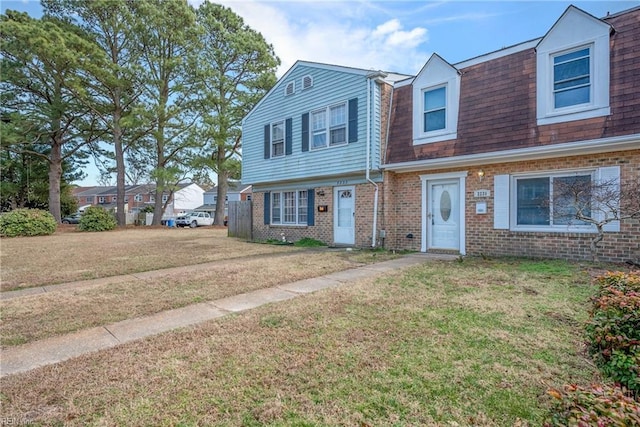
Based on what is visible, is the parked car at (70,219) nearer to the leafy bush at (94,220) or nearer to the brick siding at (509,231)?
the leafy bush at (94,220)

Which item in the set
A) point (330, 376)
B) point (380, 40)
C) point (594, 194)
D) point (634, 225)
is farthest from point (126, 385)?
point (380, 40)

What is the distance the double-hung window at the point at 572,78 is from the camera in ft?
25.1

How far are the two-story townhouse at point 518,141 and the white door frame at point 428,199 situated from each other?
0.03m

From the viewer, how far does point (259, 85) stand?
83.3ft

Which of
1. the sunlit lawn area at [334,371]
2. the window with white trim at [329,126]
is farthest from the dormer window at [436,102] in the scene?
the sunlit lawn area at [334,371]

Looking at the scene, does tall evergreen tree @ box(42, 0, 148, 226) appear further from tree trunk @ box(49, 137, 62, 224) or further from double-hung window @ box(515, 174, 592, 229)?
double-hung window @ box(515, 174, 592, 229)

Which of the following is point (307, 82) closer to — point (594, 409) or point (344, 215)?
point (344, 215)

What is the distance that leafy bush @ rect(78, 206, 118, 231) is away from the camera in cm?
2194

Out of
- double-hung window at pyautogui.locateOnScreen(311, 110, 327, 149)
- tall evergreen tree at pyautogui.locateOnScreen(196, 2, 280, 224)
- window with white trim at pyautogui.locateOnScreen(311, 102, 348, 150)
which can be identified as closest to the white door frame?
window with white trim at pyautogui.locateOnScreen(311, 102, 348, 150)

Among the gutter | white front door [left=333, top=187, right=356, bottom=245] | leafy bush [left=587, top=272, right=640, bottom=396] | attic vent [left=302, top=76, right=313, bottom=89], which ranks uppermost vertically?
attic vent [left=302, top=76, right=313, bottom=89]

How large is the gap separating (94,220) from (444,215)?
70.9ft

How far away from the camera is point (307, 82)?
12812 mm

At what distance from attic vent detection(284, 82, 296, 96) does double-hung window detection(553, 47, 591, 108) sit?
333 inches

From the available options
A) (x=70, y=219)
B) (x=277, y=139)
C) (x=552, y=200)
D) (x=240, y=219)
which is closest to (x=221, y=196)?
(x=240, y=219)
